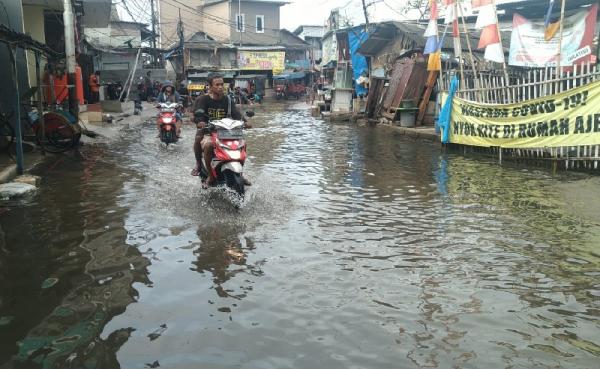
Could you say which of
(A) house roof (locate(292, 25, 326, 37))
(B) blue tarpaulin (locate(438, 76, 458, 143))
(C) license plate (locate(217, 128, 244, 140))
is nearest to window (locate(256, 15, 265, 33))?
(A) house roof (locate(292, 25, 326, 37))

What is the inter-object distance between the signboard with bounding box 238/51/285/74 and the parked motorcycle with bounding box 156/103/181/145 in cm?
3485

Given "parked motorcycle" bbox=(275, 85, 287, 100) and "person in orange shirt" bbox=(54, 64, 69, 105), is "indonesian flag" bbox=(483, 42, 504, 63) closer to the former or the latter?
"person in orange shirt" bbox=(54, 64, 69, 105)

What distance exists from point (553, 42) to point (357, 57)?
15070 mm

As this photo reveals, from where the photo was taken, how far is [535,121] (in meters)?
10.8

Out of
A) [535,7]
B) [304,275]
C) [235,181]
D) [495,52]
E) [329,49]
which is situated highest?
[329,49]

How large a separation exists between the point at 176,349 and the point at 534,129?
9578 millimetres

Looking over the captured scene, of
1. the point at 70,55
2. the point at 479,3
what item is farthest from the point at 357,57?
the point at 70,55

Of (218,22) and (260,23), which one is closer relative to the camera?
(218,22)

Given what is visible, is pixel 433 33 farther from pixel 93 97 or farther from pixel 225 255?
pixel 93 97

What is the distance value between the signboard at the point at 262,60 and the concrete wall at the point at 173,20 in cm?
738

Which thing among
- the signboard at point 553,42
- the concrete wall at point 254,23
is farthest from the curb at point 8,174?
the concrete wall at point 254,23

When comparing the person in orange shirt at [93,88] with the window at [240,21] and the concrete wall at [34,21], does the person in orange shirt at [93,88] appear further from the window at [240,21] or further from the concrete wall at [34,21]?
the window at [240,21]

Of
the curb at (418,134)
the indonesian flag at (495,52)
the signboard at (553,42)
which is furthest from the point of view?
the curb at (418,134)

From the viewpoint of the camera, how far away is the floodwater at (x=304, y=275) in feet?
11.4
